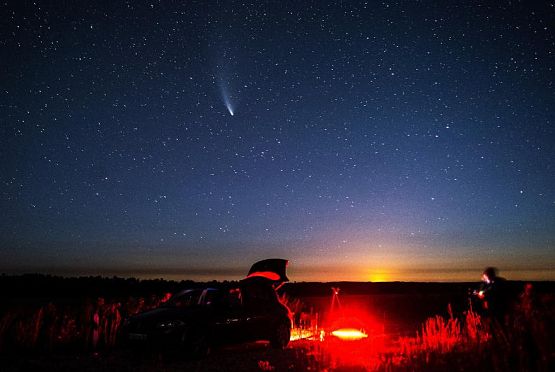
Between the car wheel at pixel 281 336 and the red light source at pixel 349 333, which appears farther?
the red light source at pixel 349 333

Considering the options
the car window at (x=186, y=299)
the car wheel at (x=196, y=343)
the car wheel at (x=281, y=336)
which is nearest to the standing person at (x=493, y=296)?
the car wheel at (x=281, y=336)

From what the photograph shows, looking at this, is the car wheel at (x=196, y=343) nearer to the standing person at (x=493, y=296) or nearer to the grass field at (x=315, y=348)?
the grass field at (x=315, y=348)

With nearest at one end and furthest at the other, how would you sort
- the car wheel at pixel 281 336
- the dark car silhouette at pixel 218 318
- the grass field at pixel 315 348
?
the grass field at pixel 315 348
the dark car silhouette at pixel 218 318
the car wheel at pixel 281 336

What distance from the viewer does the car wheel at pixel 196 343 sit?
35.1 ft

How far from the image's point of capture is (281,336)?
13.0 metres

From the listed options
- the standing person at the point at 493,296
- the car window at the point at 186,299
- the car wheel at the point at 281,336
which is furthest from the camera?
the car wheel at the point at 281,336

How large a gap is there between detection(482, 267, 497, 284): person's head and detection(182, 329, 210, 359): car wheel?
6.47 meters

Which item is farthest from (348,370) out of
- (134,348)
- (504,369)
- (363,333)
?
(363,333)

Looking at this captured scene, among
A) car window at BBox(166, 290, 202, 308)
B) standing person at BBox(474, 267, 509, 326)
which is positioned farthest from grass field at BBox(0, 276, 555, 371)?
car window at BBox(166, 290, 202, 308)

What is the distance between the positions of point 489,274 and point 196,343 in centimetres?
677

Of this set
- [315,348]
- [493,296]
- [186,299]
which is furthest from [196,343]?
[493,296]

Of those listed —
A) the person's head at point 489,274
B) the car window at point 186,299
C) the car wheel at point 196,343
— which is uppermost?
the person's head at point 489,274

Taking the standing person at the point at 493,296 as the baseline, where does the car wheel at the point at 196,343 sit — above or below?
below

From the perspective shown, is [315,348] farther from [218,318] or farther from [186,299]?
[186,299]
